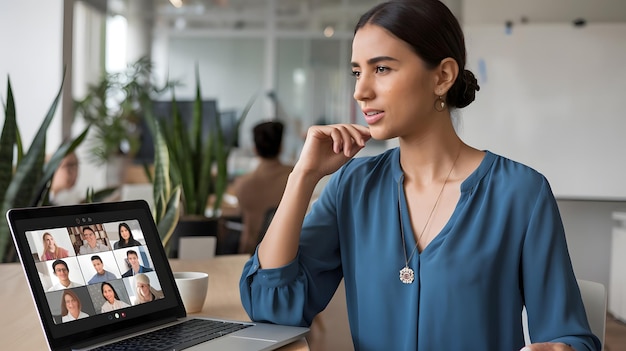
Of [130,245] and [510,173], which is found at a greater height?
[510,173]

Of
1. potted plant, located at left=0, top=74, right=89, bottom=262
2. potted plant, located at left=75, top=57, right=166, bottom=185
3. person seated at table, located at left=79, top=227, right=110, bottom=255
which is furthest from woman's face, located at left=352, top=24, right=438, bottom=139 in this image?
potted plant, located at left=75, top=57, right=166, bottom=185

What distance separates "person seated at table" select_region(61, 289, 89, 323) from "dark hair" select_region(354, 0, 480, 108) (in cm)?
71

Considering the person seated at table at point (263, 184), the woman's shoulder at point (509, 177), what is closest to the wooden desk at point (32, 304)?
the woman's shoulder at point (509, 177)

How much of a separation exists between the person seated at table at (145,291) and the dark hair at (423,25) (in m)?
0.61

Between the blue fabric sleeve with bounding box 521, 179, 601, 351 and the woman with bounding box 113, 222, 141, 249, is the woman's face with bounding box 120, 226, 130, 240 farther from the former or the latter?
the blue fabric sleeve with bounding box 521, 179, 601, 351

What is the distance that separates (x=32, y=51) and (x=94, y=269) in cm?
Result: 422

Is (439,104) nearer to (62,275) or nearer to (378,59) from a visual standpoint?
(378,59)

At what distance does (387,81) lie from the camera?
4.64ft

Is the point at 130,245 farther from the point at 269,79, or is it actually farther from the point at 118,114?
the point at 269,79

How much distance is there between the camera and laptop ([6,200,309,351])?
1184 millimetres

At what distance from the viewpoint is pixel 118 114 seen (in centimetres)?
788

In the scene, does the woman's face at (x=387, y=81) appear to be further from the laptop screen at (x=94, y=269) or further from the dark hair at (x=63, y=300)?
the dark hair at (x=63, y=300)

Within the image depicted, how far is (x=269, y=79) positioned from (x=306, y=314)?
831cm

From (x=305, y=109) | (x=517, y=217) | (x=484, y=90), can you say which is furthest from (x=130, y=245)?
(x=305, y=109)
